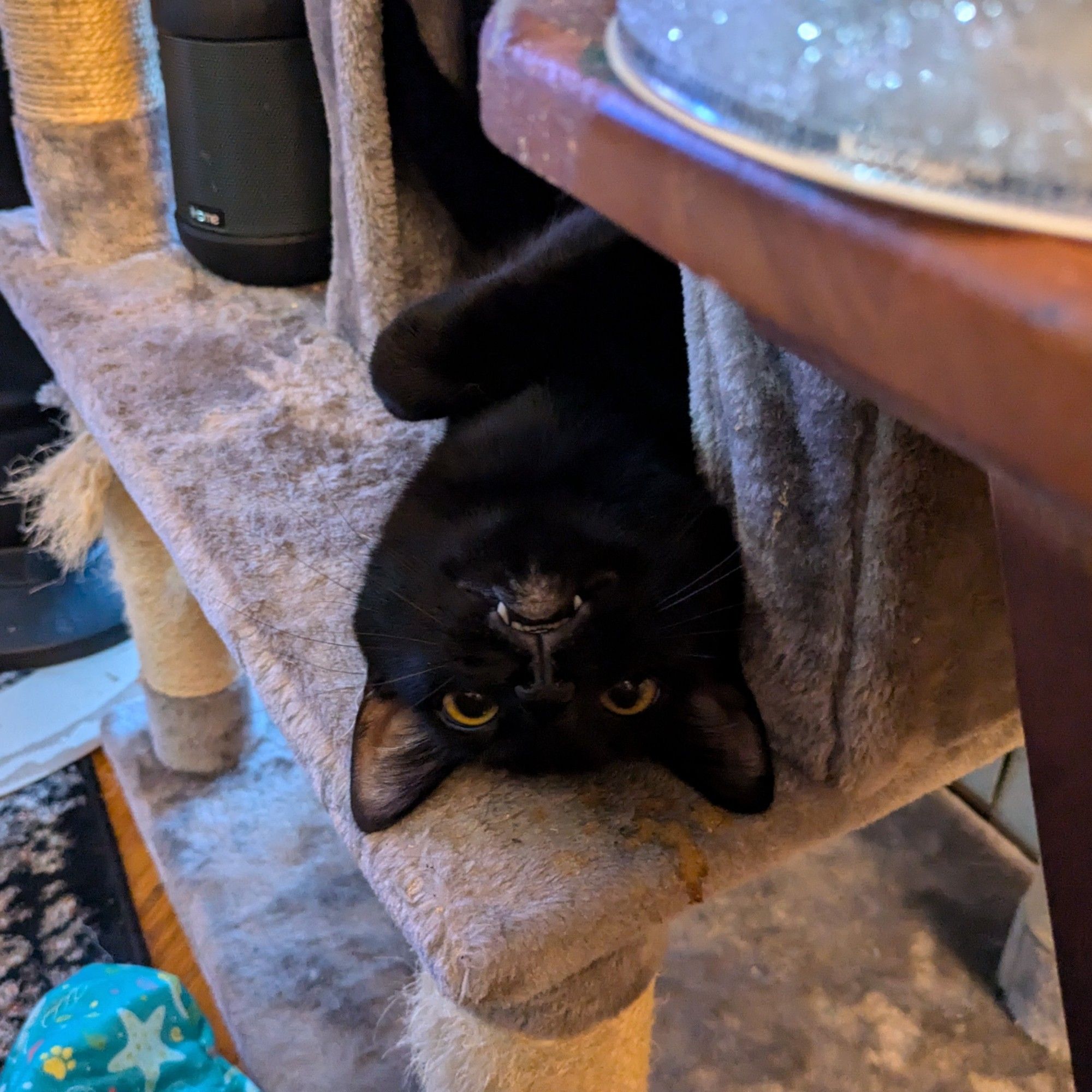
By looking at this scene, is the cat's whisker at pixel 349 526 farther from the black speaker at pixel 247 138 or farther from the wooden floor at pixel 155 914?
the wooden floor at pixel 155 914

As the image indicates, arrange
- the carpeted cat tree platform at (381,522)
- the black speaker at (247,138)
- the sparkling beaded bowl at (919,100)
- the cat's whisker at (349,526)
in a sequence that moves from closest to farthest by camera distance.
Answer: the sparkling beaded bowl at (919,100)
the carpeted cat tree platform at (381,522)
the cat's whisker at (349,526)
the black speaker at (247,138)

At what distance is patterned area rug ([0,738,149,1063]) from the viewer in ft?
4.45

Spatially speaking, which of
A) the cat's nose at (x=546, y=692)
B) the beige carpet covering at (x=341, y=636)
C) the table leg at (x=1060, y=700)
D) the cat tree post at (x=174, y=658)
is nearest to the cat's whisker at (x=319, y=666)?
the beige carpet covering at (x=341, y=636)

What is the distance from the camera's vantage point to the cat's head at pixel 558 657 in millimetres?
684

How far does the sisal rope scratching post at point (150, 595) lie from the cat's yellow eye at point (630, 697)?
74cm

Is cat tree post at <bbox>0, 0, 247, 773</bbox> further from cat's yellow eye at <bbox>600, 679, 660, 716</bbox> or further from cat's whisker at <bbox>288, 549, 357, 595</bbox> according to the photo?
cat's yellow eye at <bbox>600, 679, 660, 716</bbox>

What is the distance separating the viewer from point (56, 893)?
145 cm

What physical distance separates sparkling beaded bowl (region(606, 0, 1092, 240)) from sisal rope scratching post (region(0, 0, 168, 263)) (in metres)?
1.22

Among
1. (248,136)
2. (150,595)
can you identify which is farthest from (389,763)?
(248,136)

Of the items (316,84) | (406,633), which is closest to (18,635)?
(316,84)

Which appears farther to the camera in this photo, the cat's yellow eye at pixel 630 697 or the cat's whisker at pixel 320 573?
the cat's whisker at pixel 320 573

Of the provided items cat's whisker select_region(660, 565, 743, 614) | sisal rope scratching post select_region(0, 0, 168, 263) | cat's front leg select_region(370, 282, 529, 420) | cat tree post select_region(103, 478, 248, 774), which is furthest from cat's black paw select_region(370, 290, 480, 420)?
sisal rope scratching post select_region(0, 0, 168, 263)

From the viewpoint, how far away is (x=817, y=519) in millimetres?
620

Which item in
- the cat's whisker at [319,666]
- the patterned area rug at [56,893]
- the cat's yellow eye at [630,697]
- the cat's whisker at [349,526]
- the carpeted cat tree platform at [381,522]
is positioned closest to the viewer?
the carpeted cat tree platform at [381,522]
